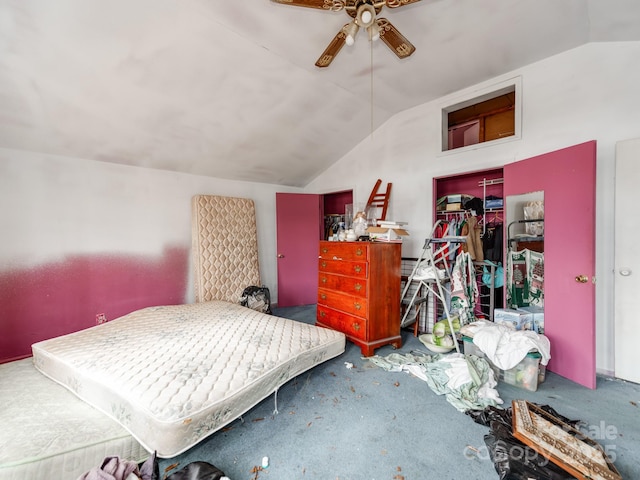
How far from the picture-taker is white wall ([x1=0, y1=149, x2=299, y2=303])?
105 inches

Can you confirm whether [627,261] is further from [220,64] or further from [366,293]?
[220,64]

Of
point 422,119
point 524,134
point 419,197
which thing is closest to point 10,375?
point 419,197

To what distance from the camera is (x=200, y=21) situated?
208 centimetres

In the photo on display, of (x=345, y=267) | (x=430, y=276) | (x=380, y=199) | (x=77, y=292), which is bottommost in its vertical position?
(x=77, y=292)

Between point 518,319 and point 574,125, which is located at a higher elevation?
point 574,125

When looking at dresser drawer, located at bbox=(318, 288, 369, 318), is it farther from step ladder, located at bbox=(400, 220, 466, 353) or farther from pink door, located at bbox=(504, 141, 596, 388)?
pink door, located at bbox=(504, 141, 596, 388)

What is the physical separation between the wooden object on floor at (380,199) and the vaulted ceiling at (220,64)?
1.15 meters

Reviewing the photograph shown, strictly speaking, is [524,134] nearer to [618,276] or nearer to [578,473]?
[618,276]

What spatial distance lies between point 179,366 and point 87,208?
8.05 feet

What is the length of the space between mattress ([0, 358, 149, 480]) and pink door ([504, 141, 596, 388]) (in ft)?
10.6

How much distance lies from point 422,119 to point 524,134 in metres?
1.22

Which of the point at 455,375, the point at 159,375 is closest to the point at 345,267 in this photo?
the point at 455,375

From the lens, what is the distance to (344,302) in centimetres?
291

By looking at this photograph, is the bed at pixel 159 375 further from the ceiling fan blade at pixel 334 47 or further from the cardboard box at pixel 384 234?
the ceiling fan blade at pixel 334 47
